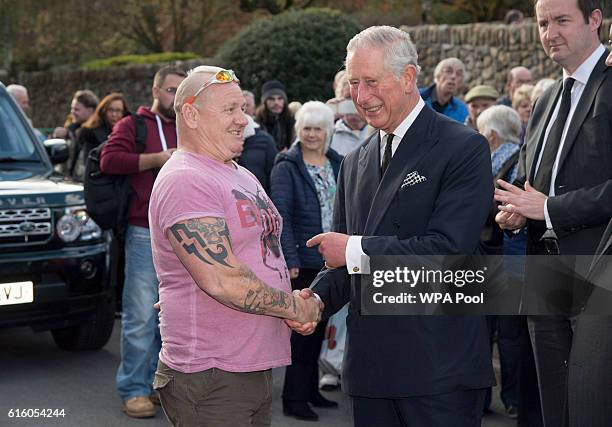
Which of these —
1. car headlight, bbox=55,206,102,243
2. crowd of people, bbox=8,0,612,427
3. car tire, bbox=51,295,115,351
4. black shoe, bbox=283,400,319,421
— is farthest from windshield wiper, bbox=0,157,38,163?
crowd of people, bbox=8,0,612,427

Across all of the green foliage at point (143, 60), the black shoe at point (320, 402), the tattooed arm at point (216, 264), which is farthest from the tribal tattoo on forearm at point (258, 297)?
the green foliage at point (143, 60)

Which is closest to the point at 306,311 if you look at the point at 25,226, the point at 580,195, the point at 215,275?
the point at 215,275

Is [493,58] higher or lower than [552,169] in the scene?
lower

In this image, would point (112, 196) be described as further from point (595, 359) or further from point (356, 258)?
point (595, 359)

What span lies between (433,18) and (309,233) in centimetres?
2653

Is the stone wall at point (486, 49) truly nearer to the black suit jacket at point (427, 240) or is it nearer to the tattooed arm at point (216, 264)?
the black suit jacket at point (427, 240)

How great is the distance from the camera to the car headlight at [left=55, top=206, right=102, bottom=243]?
8000 mm

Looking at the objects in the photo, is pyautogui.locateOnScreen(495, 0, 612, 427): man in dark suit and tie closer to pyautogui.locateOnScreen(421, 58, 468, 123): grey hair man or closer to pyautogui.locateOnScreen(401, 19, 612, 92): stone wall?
pyautogui.locateOnScreen(421, 58, 468, 123): grey hair man

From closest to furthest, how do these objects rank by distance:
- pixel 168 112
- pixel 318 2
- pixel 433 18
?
1. pixel 168 112
2. pixel 433 18
3. pixel 318 2

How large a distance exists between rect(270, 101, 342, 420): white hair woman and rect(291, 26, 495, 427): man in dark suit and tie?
10.5ft

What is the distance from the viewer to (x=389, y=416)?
3.92 meters

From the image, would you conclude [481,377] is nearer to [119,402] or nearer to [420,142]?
[420,142]

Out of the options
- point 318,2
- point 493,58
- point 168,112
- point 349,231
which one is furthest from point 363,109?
point 318,2

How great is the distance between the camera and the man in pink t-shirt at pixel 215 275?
3.62 m
